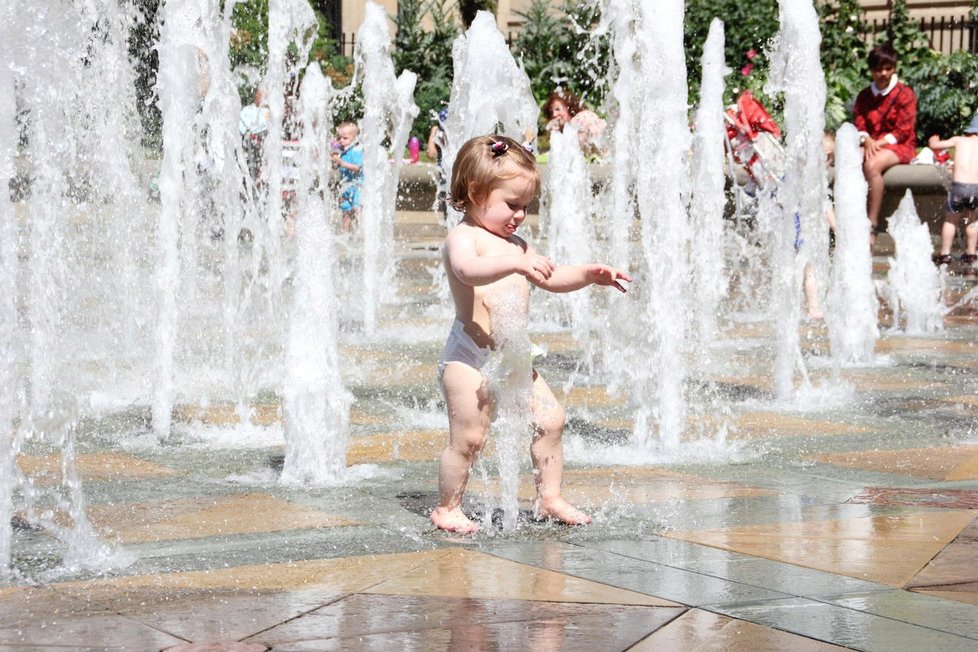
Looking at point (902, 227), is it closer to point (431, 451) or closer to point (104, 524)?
point (431, 451)

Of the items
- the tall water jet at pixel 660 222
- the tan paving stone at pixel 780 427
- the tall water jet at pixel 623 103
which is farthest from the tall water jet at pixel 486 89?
the tan paving stone at pixel 780 427

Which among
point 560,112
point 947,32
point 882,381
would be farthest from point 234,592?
point 947,32

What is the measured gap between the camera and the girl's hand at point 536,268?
3.97m

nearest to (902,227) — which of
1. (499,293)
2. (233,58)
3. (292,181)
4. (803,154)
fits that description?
(803,154)

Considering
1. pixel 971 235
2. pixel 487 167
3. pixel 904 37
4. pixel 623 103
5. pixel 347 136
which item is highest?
pixel 904 37

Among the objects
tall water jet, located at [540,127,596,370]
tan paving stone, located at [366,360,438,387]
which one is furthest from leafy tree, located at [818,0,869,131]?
tan paving stone, located at [366,360,438,387]

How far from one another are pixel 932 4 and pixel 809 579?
964 inches

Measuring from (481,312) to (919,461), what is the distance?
199 cm

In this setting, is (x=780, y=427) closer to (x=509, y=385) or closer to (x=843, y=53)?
(x=509, y=385)

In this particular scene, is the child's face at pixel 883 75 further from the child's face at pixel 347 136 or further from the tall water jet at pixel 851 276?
the child's face at pixel 347 136

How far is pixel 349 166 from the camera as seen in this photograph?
16438 millimetres

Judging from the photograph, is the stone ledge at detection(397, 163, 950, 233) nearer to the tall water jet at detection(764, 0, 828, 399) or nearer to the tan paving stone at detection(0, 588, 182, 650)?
the tall water jet at detection(764, 0, 828, 399)

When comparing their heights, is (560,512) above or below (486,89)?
below

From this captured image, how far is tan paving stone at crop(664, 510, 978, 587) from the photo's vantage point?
12.6 ft
